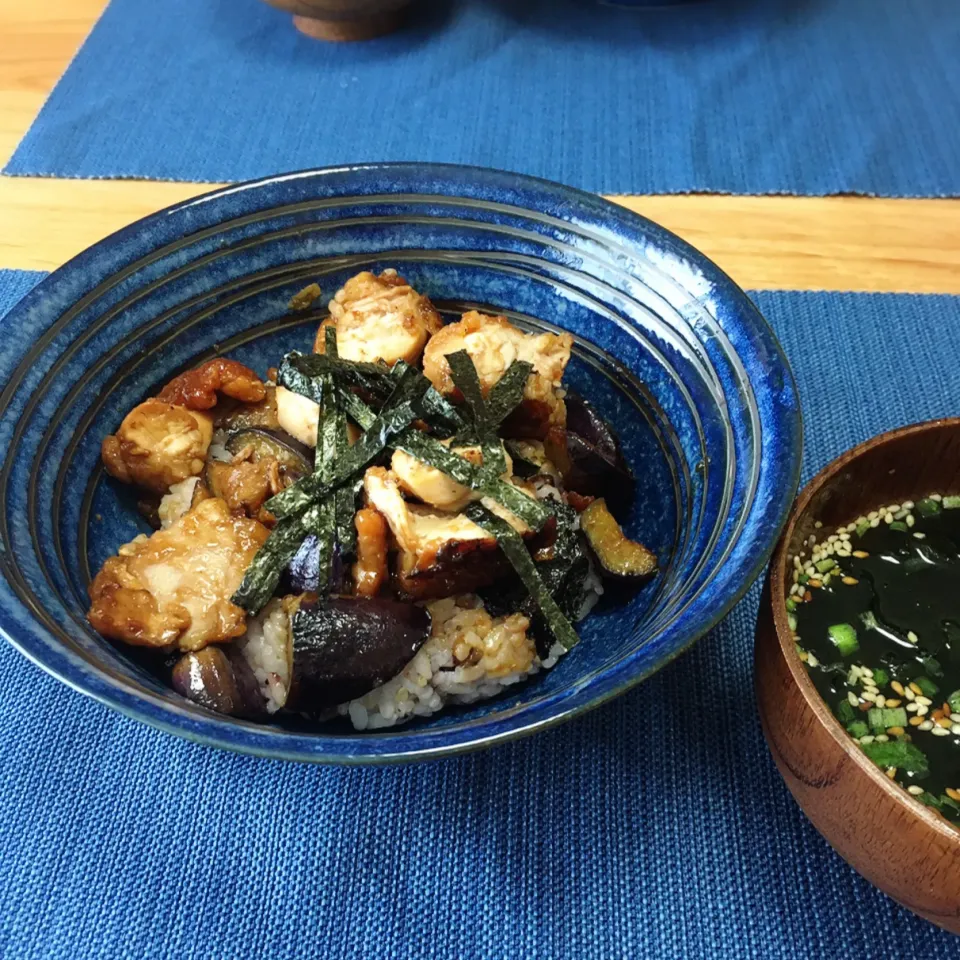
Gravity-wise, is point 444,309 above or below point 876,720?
above

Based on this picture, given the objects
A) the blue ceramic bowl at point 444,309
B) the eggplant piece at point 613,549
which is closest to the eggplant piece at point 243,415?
the blue ceramic bowl at point 444,309

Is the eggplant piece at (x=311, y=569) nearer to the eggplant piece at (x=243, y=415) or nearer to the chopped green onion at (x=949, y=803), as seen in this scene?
the eggplant piece at (x=243, y=415)

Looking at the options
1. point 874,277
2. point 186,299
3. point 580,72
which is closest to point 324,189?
point 186,299

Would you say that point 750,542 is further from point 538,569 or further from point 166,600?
point 166,600

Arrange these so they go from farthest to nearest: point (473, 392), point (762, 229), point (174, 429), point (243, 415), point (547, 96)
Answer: point (547, 96)
point (762, 229)
point (243, 415)
point (174, 429)
point (473, 392)

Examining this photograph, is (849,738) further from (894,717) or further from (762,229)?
(762,229)

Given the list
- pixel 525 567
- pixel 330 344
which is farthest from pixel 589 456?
pixel 330 344

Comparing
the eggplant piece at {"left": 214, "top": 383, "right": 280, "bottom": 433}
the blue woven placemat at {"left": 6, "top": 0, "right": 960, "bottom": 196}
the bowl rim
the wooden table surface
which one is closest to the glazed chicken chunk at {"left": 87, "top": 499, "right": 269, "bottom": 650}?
the eggplant piece at {"left": 214, "top": 383, "right": 280, "bottom": 433}
